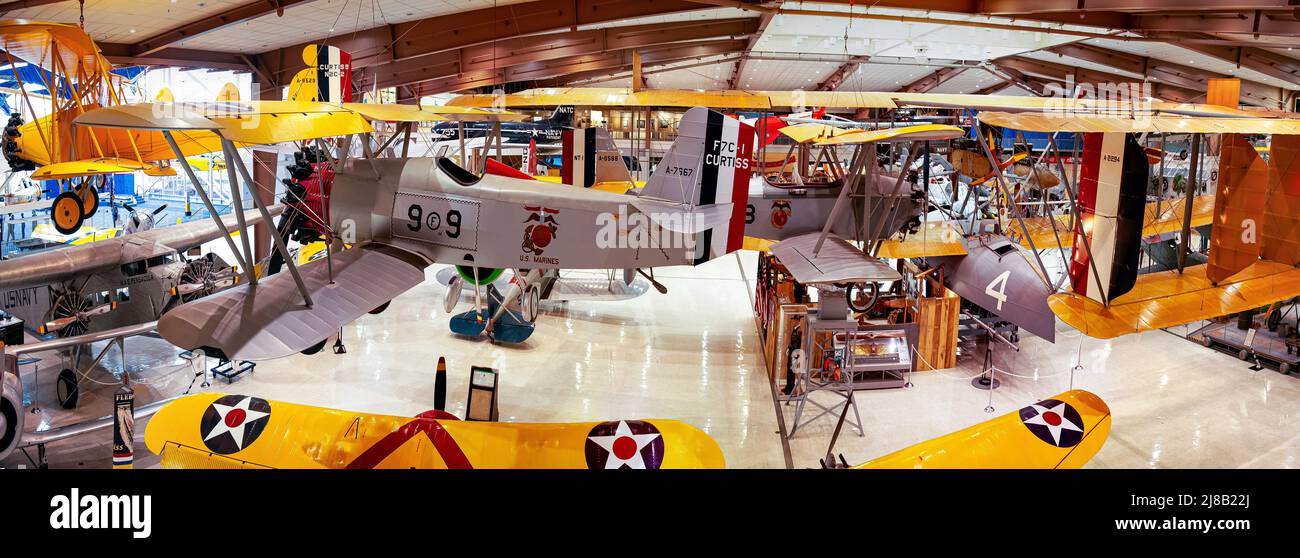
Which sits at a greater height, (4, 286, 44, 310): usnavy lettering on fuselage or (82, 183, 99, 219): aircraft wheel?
(82, 183, 99, 219): aircraft wheel

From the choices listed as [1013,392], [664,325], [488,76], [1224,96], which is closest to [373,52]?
[488,76]

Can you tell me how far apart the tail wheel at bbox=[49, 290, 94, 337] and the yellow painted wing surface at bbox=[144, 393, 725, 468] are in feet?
8.34

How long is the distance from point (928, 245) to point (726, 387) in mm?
3476

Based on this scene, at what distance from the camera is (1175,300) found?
5.85 meters

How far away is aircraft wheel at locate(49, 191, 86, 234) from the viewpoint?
27.9ft

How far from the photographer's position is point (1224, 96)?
720 cm

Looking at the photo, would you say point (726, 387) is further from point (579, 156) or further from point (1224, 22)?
point (1224, 22)

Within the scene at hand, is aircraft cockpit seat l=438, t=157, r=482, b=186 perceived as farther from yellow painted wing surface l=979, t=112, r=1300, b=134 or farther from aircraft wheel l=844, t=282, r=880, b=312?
aircraft wheel l=844, t=282, r=880, b=312

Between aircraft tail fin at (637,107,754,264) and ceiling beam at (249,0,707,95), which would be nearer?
aircraft tail fin at (637,107,754,264)

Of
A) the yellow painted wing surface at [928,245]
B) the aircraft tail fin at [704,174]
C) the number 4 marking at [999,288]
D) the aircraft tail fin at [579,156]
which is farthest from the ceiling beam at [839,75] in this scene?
the aircraft tail fin at [704,174]

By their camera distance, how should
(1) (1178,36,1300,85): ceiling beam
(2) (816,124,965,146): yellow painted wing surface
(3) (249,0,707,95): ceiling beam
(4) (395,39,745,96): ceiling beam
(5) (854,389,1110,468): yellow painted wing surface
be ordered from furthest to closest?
(4) (395,39,745,96): ceiling beam, (3) (249,0,707,95): ceiling beam, (1) (1178,36,1300,85): ceiling beam, (2) (816,124,965,146): yellow painted wing surface, (5) (854,389,1110,468): yellow painted wing surface

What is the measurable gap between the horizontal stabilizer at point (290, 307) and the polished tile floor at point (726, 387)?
90.6 inches

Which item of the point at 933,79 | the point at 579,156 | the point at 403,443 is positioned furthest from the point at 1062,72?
the point at 403,443

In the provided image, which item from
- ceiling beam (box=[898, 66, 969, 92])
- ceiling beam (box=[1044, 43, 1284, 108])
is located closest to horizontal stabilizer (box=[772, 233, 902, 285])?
ceiling beam (box=[1044, 43, 1284, 108])
